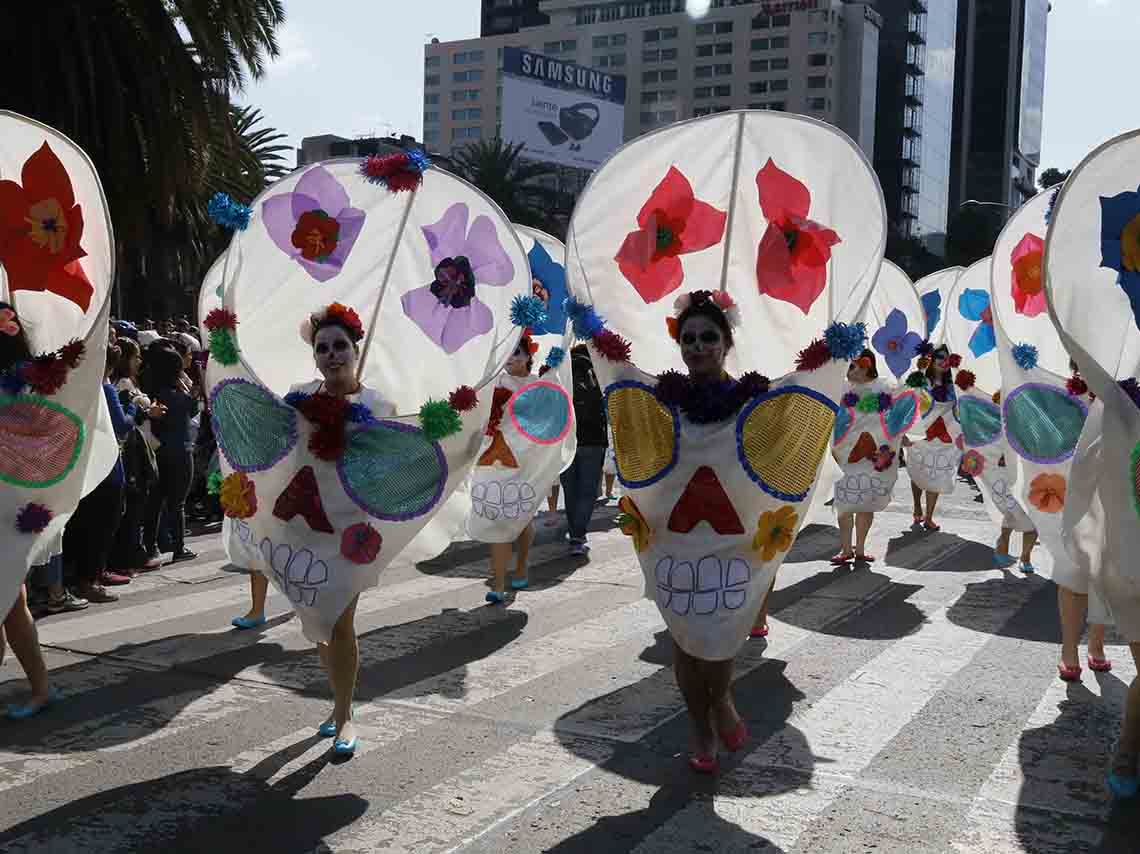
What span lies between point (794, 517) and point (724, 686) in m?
0.75

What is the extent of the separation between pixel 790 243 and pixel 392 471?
81.3 inches

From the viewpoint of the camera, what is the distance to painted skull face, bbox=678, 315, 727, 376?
5121 millimetres

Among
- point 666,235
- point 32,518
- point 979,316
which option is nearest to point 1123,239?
point 666,235

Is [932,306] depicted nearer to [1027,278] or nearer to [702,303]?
[1027,278]

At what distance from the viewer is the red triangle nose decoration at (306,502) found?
208 inches

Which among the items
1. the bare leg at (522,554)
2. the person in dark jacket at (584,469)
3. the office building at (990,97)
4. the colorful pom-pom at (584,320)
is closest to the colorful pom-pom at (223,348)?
the colorful pom-pom at (584,320)

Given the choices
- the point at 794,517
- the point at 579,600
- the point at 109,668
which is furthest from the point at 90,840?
the point at 579,600

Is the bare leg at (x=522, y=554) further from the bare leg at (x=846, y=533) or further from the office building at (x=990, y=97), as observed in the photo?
the office building at (x=990, y=97)

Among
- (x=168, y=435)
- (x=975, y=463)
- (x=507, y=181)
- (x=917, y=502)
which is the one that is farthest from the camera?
(x=507, y=181)

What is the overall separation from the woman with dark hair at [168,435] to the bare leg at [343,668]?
4872mm

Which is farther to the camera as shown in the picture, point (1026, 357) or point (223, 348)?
point (1026, 357)

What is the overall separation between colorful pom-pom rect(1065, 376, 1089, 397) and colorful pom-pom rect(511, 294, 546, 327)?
8.67ft

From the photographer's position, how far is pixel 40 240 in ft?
18.8

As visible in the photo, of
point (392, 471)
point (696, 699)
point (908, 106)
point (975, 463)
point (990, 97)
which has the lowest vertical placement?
point (696, 699)
